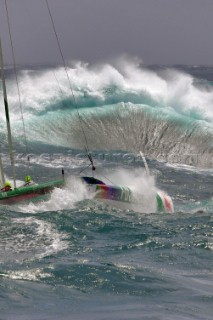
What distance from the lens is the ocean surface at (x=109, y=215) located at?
14344 millimetres

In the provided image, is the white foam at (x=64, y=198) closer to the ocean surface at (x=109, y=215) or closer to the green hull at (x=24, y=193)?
the ocean surface at (x=109, y=215)

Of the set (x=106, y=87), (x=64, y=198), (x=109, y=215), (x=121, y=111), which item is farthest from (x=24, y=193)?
(x=106, y=87)

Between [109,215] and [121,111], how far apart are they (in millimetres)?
26723

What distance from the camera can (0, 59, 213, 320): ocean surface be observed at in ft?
47.1

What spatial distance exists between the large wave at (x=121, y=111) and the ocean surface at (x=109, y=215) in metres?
0.10

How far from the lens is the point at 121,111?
49.6m

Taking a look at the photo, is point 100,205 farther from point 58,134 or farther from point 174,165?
point 58,134

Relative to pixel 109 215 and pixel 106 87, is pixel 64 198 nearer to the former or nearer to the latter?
pixel 109 215

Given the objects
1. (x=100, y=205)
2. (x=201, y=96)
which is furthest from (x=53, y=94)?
(x=100, y=205)

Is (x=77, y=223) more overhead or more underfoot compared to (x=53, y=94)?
more underfoot

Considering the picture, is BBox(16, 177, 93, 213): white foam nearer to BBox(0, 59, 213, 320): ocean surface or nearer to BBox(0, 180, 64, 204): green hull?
BBox(0, 59, 213, 320): ocean surface

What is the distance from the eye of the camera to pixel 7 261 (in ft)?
55.9

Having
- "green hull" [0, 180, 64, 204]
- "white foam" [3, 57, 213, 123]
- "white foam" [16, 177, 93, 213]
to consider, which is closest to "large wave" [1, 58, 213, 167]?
"white foam" [3, 57, 213, 123]

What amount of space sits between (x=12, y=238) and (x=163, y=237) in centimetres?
418
